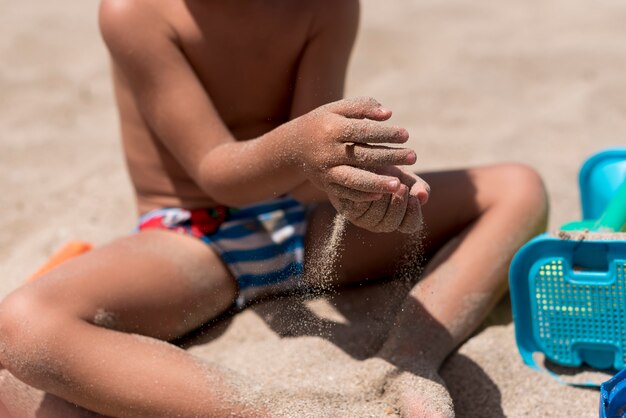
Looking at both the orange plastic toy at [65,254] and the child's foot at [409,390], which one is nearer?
the child's foot at [409,390]

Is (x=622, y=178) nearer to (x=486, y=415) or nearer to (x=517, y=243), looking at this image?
(x=517, y=243)

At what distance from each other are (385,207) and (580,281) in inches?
15.8

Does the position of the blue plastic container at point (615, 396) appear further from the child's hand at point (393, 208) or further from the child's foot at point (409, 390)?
the child's hand at point (393, 208)

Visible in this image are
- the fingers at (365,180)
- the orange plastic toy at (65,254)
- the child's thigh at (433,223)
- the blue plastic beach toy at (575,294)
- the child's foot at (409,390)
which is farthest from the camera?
the orange plastic toy at (65,254)

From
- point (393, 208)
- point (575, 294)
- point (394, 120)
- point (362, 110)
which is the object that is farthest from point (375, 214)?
point (394, 120)

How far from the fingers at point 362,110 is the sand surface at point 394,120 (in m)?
0.42

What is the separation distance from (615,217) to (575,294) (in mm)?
159

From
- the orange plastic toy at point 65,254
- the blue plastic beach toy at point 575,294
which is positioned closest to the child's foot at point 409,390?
the blue plastic beach toy at point 575,294

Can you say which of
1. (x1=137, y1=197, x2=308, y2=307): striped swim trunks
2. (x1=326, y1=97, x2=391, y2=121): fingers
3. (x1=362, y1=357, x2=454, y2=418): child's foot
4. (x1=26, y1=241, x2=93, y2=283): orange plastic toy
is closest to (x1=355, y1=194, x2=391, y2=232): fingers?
(x1=326, y1=97, x2=391, y2=121): fingers

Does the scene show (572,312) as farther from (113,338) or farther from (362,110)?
(113,338)

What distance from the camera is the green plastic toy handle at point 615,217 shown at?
1443mm

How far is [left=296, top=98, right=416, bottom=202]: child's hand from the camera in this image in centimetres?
113

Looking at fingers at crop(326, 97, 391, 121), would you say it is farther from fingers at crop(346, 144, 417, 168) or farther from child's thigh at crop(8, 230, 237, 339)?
child's thigh at crop(8, 230, 237, 339)

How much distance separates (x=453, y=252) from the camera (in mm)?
1555
